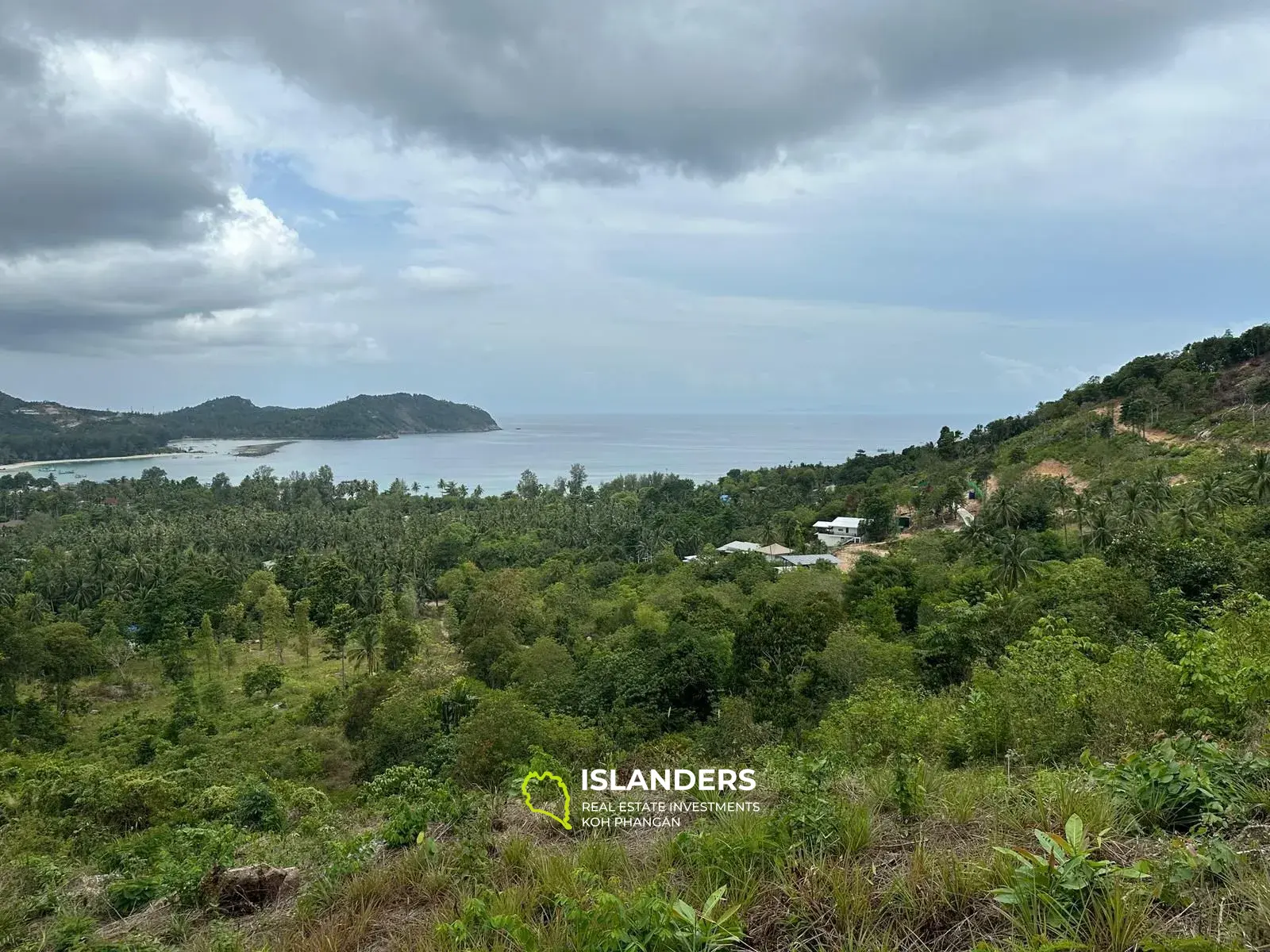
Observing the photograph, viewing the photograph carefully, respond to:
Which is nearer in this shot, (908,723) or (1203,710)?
(1203,710)

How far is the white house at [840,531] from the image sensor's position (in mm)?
43844

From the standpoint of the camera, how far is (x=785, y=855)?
2.79 m

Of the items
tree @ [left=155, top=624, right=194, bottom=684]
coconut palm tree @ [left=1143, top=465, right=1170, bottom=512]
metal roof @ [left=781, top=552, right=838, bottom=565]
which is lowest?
tree @ [left=155, top=624, right=194, bottom=684]

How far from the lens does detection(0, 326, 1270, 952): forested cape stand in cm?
257

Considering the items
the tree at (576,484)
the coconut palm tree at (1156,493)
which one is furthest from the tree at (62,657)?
the tree at (576,484)

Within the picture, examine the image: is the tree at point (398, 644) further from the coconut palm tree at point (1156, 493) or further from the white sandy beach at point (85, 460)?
the white sandy beach at point (85, 460)

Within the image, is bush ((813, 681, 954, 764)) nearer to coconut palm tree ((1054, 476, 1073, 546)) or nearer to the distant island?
coconut palm tree ((1054, 476, 1073, 546))

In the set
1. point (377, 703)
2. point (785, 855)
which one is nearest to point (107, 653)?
point (377, 703)

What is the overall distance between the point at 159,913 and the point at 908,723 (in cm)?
710

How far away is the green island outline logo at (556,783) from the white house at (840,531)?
130 ft

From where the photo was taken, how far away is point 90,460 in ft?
475

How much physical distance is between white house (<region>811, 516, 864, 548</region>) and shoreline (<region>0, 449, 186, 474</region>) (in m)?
142

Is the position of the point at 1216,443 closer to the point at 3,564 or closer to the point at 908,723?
the point at 908,723

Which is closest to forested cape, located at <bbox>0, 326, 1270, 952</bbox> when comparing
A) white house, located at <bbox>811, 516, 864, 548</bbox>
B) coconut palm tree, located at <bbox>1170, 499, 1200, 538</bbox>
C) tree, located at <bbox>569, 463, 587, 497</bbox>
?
coconut palm tree, located at <bbox>1170, 499, 1200, 538</bbox>
